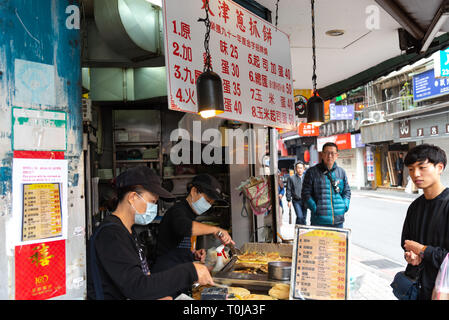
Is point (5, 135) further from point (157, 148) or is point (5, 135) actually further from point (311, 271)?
point (157, 148)

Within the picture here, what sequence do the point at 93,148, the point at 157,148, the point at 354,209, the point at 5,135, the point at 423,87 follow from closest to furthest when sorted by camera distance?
the point at 5,135 → the point at 93,148 → the point at 157,148 → the point at 354,209 → the point at 423,87

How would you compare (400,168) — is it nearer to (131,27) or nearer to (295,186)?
(295,186)

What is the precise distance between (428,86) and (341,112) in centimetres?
451

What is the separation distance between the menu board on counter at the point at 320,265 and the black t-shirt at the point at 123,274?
795 mm

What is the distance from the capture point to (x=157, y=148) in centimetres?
823

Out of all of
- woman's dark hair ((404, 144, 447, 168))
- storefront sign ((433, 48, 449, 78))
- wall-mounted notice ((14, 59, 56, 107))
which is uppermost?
storefront sign ((433, 48, 449, 78))

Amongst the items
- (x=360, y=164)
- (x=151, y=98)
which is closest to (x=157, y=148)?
(x=151, y=98)

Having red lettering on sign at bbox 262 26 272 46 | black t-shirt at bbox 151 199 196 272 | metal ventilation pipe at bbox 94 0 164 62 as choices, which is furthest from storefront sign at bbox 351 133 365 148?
black t-shirt at bbox 151 199 196 272

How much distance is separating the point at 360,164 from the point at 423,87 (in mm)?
10224

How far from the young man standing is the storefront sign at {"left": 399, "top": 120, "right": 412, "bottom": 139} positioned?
18.3 m

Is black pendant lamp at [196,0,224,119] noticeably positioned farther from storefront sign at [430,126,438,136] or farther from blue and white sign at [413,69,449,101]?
storefront sign at [430,126,438,136]

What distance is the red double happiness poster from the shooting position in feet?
7.69

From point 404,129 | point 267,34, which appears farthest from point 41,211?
point 404,129

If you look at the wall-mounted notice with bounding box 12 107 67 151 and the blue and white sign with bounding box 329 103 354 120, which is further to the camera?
the blue and white sign with bounding box 329 103 354 120
